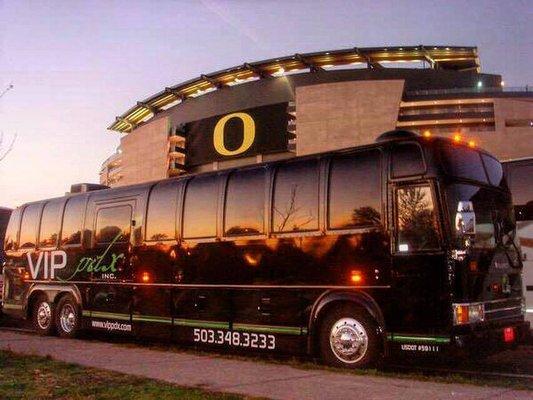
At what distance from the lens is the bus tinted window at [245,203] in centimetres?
937

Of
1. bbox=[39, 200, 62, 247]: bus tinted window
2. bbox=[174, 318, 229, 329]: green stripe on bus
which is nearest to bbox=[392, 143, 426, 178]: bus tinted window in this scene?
bbox=[174, 318, 229, 329]: green stripe on bus

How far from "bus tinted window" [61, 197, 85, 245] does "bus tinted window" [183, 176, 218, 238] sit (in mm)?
3397

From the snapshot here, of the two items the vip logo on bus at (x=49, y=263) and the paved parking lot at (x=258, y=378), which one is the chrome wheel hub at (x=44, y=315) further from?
the paved parking lot at (x=258, y=378)

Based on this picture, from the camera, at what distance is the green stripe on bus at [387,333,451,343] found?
706cm

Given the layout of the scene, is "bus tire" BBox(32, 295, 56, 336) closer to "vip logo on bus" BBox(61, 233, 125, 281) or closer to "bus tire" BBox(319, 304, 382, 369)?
"vip logo on bus" BBox(61, 233, 125, 281)

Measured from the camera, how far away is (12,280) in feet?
47.0

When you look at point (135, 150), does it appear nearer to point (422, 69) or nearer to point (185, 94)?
point (185, 94)

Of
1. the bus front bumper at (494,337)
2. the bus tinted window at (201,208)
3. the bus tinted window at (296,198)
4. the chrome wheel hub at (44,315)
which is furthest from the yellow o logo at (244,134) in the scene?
the bus front bumper at (494,337)

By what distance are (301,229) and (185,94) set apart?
7047 cm

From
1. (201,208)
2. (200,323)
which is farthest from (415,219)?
(200,323)

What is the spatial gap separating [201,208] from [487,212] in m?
4.68

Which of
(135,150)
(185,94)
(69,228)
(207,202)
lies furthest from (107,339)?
(135,150)

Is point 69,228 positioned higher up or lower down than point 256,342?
higher up

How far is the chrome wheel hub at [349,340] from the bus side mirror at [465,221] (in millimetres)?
1813
